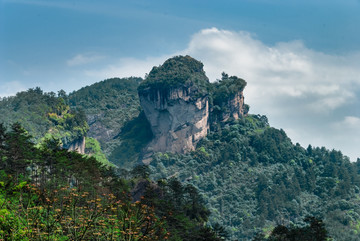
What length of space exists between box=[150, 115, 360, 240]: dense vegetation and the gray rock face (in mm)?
5000

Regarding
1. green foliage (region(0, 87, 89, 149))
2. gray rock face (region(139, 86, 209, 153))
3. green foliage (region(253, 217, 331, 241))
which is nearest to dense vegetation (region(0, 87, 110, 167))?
green foliage (region(0, 87, 89, 149))

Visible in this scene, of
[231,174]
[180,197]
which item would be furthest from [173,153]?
[180,197]

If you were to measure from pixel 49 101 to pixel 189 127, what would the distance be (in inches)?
2166

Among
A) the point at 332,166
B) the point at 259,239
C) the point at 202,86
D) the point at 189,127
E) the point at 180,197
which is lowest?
the point at 259,239

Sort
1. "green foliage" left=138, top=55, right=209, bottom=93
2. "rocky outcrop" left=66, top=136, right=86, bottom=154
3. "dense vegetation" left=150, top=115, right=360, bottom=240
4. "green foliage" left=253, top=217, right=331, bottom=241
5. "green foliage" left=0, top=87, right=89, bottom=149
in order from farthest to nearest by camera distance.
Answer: "green foliage" left=138, top=55, right=209, bottom=93 → "rocky outcrop" left=66, top=136, right=86, bottom=154 → "dense vegetation" left=150, top=115, right=360, bottom=240 → "green foliage" left=0, top=87, right=89, bottom=149 → "green foliage" left=253, top=217, right=331, bottom=241

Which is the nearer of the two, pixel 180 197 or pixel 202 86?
pixel 180 197

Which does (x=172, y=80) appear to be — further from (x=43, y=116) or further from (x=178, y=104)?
(x=43, y=116)

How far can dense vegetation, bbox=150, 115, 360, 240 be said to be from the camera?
511 feet

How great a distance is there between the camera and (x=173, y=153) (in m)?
195

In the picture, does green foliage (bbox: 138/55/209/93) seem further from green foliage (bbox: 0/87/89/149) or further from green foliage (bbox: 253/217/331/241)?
green foliage (bbox: 253/217/331/241)

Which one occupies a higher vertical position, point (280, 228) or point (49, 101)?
point (49, 101)

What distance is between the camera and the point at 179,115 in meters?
194

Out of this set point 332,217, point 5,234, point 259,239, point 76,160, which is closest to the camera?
point 5,234

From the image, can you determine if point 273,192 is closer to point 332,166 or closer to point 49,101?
point 332,166
